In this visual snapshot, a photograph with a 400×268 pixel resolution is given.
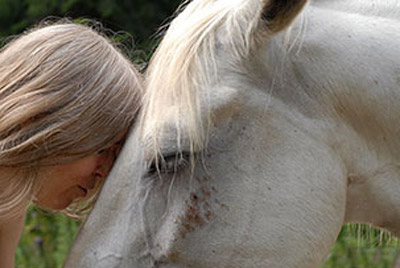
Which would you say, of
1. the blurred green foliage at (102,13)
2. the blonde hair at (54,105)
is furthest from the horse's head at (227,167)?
the blurred green foliage at (102,13)

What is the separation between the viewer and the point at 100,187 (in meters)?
1.95

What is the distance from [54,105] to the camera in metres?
1.92

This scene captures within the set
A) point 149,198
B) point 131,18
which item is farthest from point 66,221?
point 131,18

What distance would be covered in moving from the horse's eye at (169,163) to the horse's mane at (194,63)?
3 centimetres

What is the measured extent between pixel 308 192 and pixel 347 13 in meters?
0.41

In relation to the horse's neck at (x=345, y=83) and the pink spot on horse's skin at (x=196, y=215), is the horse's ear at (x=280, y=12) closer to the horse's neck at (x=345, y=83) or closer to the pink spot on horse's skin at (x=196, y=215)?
the horse's neck at (x=345, y=83)

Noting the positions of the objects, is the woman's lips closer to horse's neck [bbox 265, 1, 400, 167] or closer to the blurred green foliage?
horse's neck [bbox 265, 1, 400, 167]

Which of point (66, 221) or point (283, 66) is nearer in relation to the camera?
point (283, 66)

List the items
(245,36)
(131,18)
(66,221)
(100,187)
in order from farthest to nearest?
(131,18) → (66,221) → (100,187) → (245,36)

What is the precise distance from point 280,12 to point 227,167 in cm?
35

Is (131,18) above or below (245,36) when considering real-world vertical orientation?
below

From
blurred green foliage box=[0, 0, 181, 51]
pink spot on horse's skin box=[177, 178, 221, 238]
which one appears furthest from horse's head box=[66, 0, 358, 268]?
blurred green foliage box=[0, 0, 181, 51]

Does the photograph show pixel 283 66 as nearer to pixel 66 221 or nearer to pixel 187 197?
pixel 187 197

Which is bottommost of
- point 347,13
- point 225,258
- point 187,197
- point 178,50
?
point 225,258
